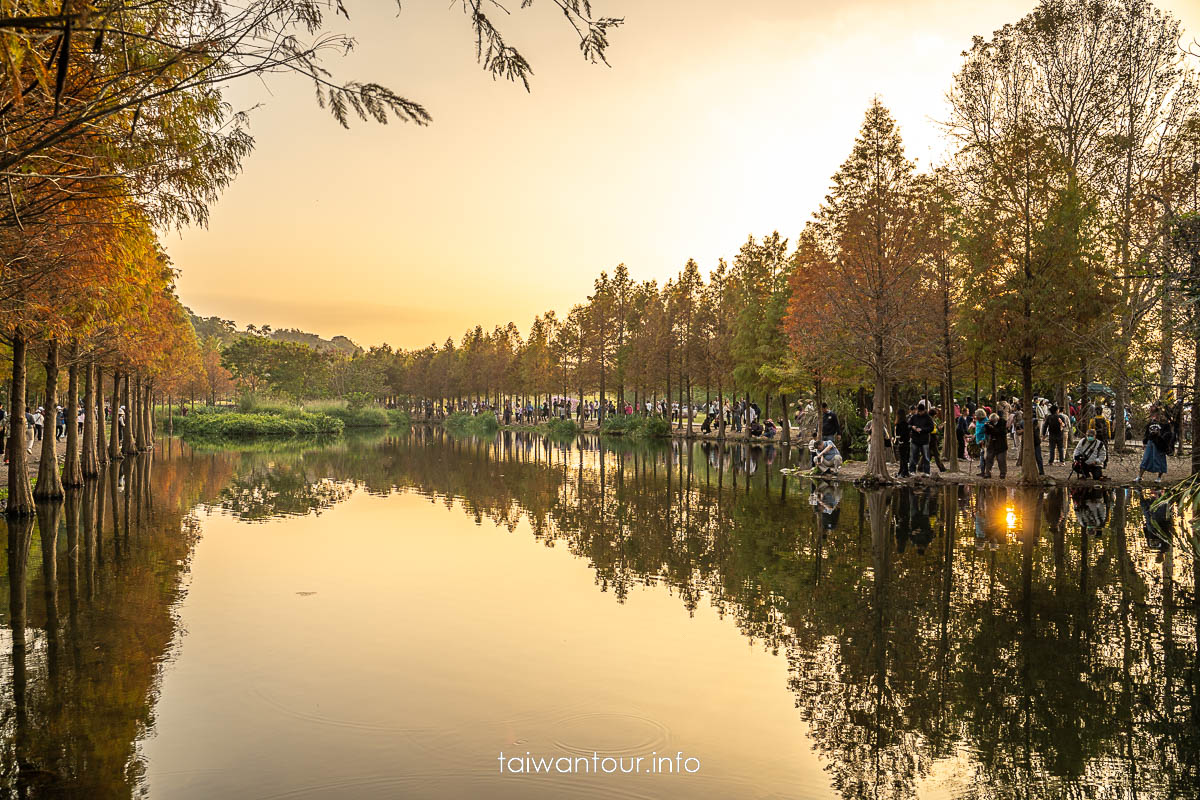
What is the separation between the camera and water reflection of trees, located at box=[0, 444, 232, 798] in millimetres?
5484

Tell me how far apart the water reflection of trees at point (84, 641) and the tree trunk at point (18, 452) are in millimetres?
444

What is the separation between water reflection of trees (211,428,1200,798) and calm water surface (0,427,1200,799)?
1.5 inches

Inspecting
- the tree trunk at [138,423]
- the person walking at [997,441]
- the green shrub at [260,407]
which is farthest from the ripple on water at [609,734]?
the green shrub at [260,407]

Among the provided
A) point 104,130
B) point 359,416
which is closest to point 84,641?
point 104,130

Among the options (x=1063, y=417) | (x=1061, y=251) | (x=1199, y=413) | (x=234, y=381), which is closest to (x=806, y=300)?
(x=1061, y=251)

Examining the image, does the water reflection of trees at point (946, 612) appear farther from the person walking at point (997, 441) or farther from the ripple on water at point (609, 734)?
the person walking at point (997, 441)

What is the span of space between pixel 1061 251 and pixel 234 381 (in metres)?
105

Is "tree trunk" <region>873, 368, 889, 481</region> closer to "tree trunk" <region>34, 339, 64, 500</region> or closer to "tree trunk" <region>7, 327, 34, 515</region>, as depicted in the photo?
"tree trunk" <region>7, 327, 34, 515</region>

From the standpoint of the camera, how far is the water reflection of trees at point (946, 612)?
571cm

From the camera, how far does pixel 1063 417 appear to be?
2700 centimetres

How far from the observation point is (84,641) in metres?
8.20

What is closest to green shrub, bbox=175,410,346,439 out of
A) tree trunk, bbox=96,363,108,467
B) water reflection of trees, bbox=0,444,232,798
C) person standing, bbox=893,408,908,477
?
tree trunk, bbox=96,363,108,467

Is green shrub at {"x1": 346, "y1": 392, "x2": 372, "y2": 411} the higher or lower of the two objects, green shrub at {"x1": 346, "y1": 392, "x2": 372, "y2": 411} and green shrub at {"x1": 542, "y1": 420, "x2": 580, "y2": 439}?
the higher

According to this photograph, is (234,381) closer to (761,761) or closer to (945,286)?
(945,286)
